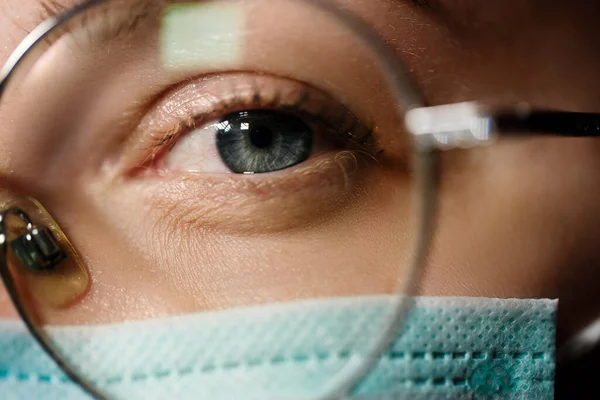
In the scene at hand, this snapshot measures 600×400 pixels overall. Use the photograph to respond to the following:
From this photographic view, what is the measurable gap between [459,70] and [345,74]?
0.40ft

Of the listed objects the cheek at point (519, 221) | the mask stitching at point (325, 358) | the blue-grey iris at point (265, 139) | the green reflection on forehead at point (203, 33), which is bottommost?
the mask stitching at point (325, 358)

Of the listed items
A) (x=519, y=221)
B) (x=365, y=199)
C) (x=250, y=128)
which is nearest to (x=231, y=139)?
(x=250, y=128)

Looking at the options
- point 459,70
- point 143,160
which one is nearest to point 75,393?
point 143,160

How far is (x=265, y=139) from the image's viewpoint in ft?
2.36

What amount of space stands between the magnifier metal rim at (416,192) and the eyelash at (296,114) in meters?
0.05

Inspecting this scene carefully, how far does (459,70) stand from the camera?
2.21 ft

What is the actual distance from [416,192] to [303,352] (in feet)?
0.64

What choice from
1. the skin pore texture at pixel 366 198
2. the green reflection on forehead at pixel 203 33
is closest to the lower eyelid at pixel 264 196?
the skin pore texture at pixel 366 198

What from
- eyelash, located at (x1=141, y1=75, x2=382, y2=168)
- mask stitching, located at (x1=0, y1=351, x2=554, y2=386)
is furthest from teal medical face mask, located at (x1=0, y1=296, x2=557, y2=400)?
eyelash, located at (x1=141, y1=75, x2=382, y2=168)

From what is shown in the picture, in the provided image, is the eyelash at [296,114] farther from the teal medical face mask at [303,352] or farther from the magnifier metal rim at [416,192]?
the teal medical face mask at [303,352]

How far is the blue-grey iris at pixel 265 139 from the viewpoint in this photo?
712 millimetres

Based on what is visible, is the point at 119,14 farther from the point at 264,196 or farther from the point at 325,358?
the point at 325,358

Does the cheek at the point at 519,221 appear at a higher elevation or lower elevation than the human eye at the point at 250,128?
lower

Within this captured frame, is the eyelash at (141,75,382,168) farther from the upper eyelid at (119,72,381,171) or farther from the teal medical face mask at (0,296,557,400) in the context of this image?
the teal medical face mask at (0,296,557,400)
